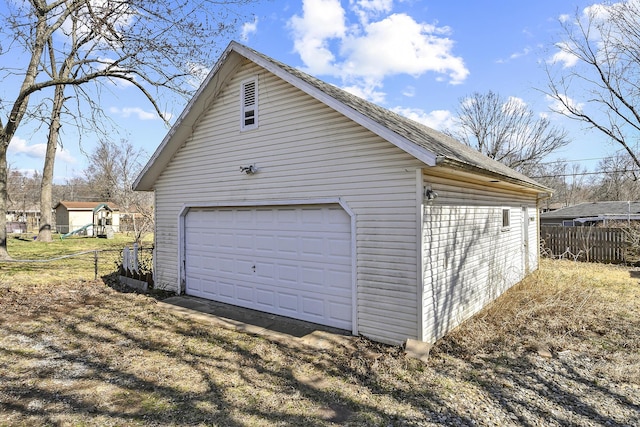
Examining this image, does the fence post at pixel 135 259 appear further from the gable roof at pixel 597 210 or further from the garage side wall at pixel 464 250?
the gable roof at pixel 597 210

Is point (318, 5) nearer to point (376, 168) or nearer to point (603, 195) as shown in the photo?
point (376, 168)

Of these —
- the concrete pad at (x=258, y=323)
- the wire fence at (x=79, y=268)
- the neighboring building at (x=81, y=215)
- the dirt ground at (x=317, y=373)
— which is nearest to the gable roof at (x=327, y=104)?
the wire fence at (x=79, y=268)

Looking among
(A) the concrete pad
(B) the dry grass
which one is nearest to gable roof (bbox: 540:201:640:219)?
(B) the dry grass

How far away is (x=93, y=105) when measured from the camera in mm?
9484

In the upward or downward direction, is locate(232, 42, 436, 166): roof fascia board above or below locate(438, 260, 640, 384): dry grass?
above

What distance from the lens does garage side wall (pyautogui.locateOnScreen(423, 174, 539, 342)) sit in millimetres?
5578

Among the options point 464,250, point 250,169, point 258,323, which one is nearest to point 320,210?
point 250,169

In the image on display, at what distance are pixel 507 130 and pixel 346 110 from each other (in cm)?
2564

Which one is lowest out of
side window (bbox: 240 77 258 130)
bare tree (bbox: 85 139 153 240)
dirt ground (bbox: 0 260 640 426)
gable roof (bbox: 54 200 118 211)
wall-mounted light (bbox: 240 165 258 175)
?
dirt ground (bbox: 0 260 640 426)

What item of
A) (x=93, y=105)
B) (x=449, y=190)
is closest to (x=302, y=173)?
(x=449, y=190)

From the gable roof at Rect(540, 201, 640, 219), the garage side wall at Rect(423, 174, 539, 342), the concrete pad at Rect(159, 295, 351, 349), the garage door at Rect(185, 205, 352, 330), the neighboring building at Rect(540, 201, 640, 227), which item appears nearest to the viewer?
the garage side wall at Rect(423, 174, 539, 342)

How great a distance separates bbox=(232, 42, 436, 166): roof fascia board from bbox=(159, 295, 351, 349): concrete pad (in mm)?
3129

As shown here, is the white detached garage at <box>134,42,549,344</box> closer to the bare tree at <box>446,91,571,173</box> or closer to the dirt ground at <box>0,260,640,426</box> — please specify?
the dirt ground at <box>0,260,640,426</box>

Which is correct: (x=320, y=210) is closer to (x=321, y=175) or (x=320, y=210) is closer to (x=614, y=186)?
(x=321, y=175)
